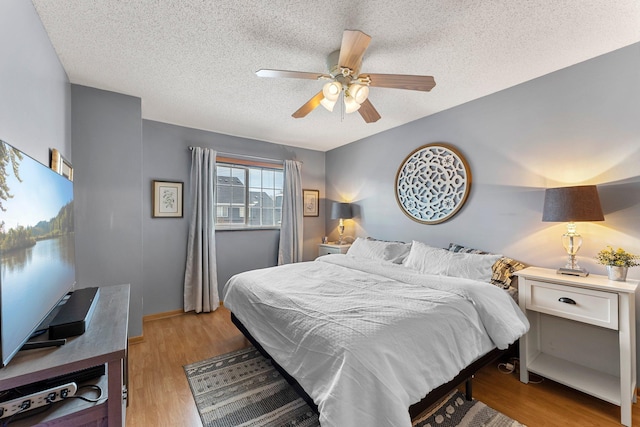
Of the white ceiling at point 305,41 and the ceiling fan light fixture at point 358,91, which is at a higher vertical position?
the white ceiling at point 305,41

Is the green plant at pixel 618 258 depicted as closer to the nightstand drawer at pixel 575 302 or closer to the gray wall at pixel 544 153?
the gray wall at pixel 544 153

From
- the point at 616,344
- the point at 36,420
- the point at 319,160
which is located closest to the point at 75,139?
the point at 36,420

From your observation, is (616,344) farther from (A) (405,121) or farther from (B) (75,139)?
(B) (75,139)

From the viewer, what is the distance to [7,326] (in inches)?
34.2

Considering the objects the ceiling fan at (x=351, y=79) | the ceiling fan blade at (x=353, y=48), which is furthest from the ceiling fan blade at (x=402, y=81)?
the ceiling fan blade at (x=353, y=48)

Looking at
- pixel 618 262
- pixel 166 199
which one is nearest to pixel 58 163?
pixel 166 199

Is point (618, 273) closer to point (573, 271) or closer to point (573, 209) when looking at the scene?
point (573, 271)

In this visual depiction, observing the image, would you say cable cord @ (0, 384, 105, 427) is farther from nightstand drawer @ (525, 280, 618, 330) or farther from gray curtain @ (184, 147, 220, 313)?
nightstand drawer @ (525, 280, 618, 330)

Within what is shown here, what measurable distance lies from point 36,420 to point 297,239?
347 centimetres

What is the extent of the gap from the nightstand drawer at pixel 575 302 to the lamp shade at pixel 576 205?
490 mm

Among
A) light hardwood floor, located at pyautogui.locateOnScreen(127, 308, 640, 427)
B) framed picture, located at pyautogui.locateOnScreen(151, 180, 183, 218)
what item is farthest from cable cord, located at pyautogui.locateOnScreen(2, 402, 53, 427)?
framed picture, located at pyautogui.locateOnScreen(151, 180, 183, 218)

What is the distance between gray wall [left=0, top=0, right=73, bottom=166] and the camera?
1.20m

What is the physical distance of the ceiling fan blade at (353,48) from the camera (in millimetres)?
1491

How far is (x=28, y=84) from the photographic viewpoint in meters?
1.44
